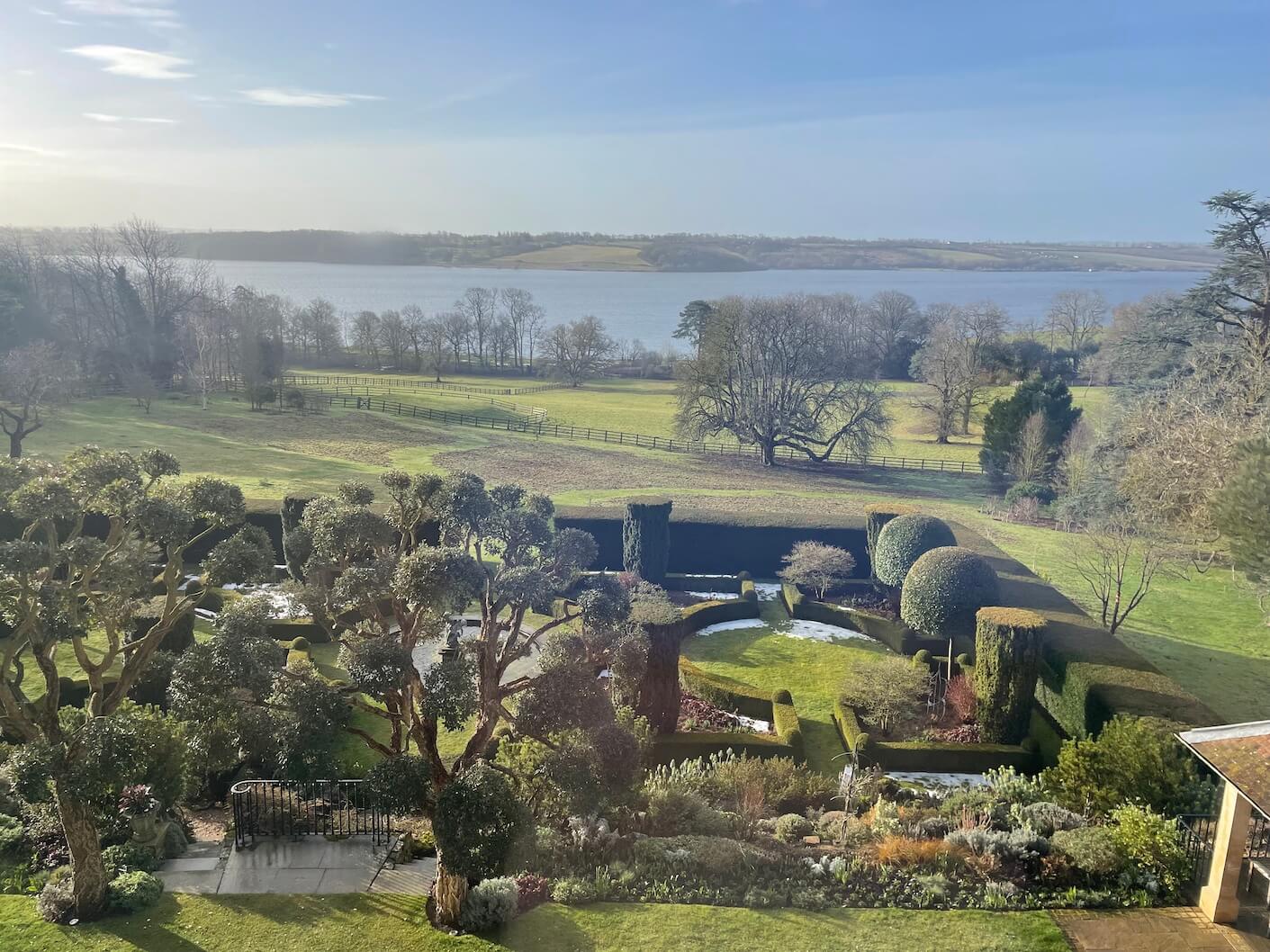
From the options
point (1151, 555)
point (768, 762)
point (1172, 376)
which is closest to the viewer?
point (768, 762)

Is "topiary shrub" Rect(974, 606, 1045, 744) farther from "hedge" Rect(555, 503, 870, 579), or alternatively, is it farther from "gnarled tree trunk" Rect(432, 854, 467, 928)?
"hedge" Rect(555, 503, 870, 579)

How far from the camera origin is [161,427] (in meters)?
45.4

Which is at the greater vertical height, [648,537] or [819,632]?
[648,537]

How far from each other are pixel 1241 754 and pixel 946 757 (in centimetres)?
587

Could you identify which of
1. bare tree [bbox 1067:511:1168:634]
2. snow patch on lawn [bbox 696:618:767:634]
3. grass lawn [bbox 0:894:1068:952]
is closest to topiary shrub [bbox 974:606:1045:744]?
grass lawn [bbox 0:894:1068:952]

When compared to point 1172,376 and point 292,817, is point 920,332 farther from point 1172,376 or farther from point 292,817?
point 292,817

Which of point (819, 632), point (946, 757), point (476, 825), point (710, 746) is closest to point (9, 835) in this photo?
point (476, 825)

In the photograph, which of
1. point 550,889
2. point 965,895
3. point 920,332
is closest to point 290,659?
point 550,889

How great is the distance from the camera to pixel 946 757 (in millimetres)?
14625

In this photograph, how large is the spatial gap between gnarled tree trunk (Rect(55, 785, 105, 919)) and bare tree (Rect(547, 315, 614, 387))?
64950 mm

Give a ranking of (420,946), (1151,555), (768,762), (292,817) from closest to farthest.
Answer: (420,946), (292,817), (768,762), (1151,555)

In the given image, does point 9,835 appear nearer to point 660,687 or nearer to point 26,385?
point 660,687

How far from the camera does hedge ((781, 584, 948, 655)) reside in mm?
20094

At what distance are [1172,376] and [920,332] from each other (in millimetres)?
46556
